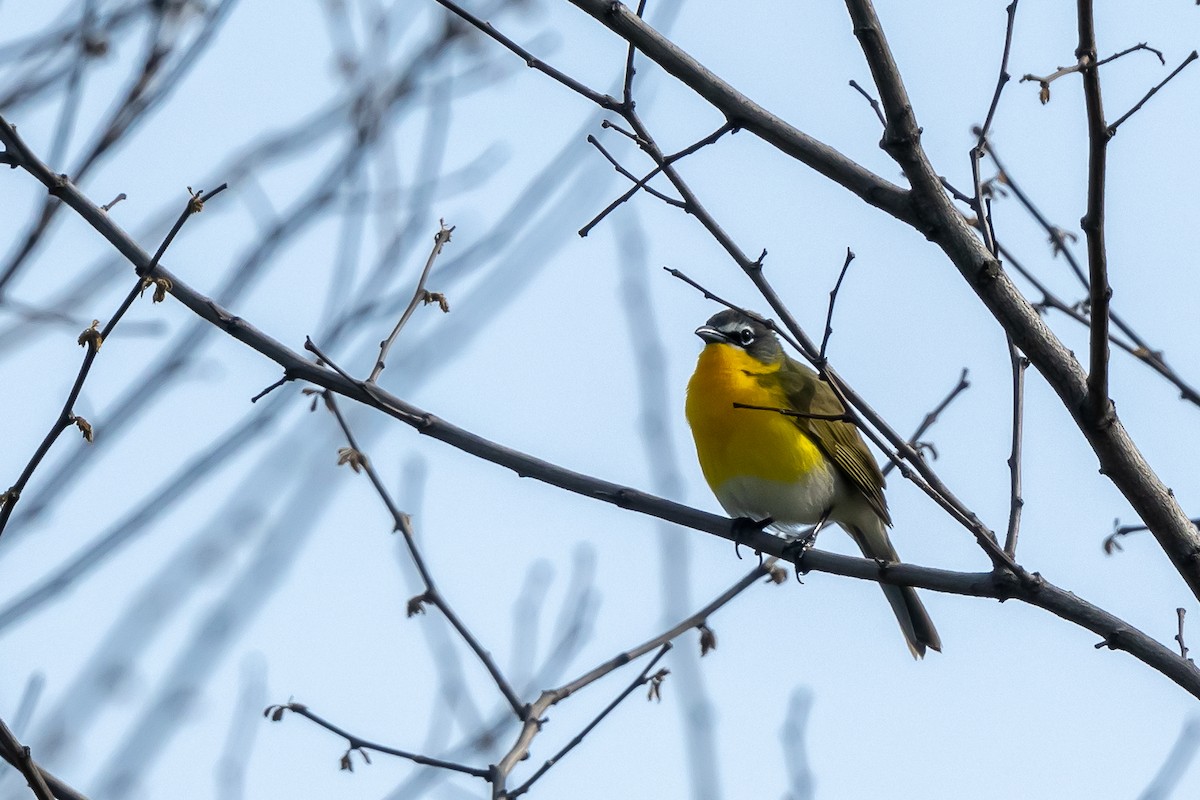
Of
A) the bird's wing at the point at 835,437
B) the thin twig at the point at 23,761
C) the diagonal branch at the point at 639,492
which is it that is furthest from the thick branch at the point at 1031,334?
the bird's wing at the point at 835,437

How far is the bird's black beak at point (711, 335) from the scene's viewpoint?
7516 mm

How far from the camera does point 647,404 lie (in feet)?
17.5

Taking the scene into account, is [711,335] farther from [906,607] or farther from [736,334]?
[906,607]

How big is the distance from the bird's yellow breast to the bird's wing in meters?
0.06

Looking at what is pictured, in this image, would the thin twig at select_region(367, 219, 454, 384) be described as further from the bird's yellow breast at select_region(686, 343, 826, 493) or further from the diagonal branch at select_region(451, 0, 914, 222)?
the bird's yellow breast at select_region(686, 343, 826, 493)

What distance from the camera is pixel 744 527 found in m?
5.06

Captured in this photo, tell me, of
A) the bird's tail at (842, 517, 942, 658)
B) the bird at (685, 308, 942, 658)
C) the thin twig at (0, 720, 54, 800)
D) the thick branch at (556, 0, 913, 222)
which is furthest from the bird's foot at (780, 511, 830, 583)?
the thin twig at (0, 720, 54, 800)

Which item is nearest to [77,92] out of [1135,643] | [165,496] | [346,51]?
[165,496]

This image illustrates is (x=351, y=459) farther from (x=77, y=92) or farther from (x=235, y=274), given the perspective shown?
(x=77, y=92)

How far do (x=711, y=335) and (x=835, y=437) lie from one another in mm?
1018

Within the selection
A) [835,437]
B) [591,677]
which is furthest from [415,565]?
[835,437]

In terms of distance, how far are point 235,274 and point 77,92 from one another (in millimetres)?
659

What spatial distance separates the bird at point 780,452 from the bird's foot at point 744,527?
2.2 inches

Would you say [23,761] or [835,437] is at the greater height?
[835,437]
